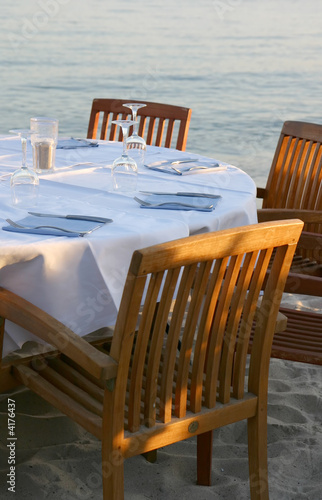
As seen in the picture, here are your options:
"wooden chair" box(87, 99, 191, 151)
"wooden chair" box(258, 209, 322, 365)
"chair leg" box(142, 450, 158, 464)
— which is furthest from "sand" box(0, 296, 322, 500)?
"wooden chair" box(87, 99, 191, 151)

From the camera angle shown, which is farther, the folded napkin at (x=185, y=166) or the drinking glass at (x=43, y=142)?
the folded napkin at (x=185, y=166)

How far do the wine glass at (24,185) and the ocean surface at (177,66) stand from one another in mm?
5206

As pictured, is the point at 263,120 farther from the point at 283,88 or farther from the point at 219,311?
the point at 219,311

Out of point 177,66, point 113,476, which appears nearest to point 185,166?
point 113,476

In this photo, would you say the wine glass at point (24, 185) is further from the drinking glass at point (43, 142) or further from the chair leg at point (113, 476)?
the chair leg at point (113, 476)

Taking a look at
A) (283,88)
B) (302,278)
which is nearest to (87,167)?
(302,278)

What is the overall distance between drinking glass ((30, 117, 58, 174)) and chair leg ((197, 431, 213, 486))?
1.12 m

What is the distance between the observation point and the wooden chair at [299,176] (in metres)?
3.15

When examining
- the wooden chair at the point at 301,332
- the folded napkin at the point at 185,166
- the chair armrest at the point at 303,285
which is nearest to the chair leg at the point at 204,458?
the wooden chair at the point at 301,332

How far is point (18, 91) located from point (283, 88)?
4335mm

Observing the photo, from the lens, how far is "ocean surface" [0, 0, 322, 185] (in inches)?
364

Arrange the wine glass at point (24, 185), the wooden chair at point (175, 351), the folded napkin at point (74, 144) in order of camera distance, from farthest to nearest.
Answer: the folded napkin at point (74, 144)
the wine glass at point (24, 185)
the wooden chair at point (175, 351)

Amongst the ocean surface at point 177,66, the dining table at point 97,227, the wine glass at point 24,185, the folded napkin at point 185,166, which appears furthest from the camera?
the ocean surface at point 177,66

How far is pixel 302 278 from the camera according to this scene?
86.9 inches
